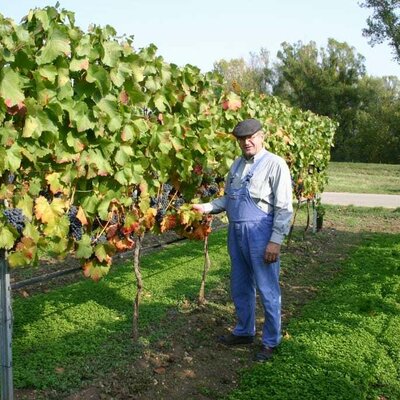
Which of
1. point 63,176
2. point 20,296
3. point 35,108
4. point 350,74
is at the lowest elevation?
point 20,296

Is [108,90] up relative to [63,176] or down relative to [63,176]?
up

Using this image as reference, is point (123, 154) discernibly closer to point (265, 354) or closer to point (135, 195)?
point (135, 195)

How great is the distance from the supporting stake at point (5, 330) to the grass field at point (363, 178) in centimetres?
1752

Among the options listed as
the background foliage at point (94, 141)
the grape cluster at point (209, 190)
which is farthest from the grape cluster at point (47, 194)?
the grape cluster at point (209, 190)

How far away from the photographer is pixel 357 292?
6.08 m

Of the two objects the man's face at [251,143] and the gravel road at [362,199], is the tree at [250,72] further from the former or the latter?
the man's face at [251,143]

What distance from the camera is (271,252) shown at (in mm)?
4164

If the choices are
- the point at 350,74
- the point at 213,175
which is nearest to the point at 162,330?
the point at 213,175

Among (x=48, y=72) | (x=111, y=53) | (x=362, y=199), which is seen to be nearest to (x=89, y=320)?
(x=111, y=53)

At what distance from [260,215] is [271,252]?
299mm

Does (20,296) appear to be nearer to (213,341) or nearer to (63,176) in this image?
(213,341)

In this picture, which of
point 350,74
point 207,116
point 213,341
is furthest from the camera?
point 350,74

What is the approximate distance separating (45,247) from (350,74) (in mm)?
36606

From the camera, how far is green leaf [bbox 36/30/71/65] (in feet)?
9.73
